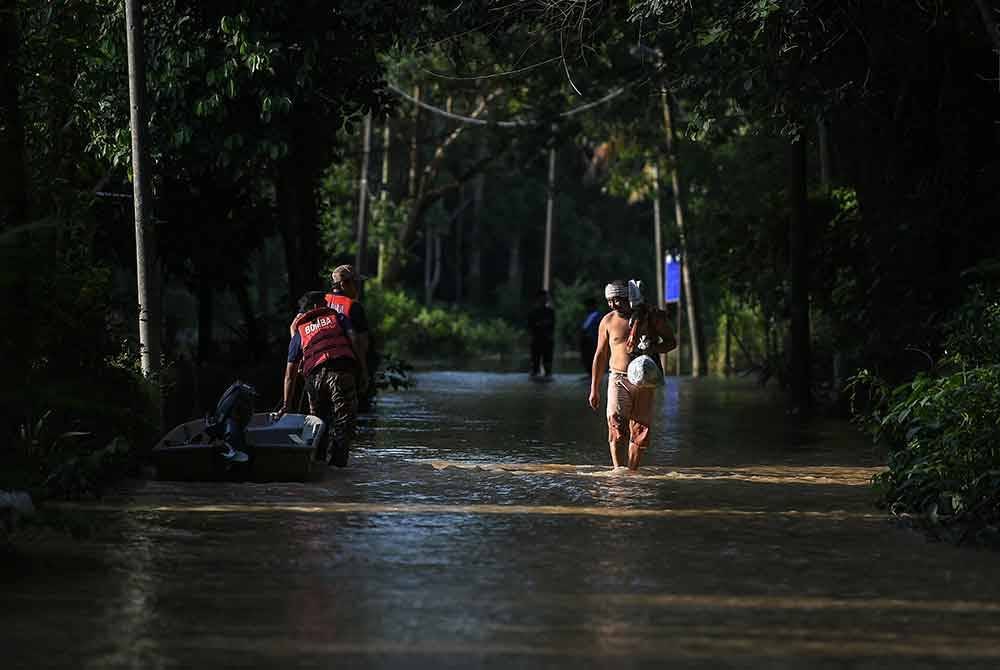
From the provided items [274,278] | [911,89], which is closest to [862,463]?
[911,89]

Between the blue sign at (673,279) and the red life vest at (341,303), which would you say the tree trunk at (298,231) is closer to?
the red life vest at (341,303)

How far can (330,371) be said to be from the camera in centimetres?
1627

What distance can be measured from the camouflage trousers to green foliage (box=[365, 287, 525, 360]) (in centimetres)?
3021

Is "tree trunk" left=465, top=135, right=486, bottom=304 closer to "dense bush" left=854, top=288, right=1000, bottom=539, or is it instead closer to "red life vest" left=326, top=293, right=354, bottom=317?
"red life vest" left=326, top=293, right=354, bottom=317

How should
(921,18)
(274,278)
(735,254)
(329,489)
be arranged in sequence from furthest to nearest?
(274,278), (735,254), (921,18), (329,489)

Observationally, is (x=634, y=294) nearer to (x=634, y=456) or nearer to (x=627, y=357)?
(x=627, y=357)

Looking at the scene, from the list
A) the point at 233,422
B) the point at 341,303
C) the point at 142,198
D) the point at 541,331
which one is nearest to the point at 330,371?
the point at 341,303

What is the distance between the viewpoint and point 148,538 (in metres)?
11.4

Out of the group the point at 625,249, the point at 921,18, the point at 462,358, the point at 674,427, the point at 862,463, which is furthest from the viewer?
the point at 625,249

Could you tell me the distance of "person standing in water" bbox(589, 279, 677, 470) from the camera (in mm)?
16141

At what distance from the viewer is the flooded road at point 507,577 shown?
7871mm

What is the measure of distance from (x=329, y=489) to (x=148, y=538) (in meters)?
3.21

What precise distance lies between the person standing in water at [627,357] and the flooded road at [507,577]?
0.33 metres

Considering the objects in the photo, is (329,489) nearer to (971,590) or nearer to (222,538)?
(222,538)
